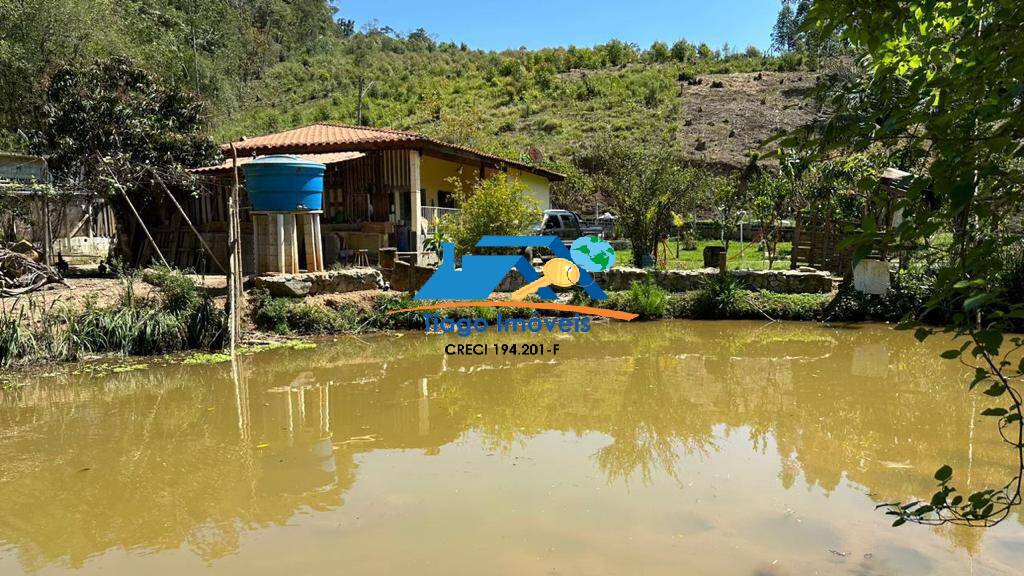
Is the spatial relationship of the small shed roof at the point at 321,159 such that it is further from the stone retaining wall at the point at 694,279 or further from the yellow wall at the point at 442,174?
the stone retaining wall at the point at 694,279

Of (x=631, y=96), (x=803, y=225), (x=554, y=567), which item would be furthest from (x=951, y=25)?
(x=631, y=96)

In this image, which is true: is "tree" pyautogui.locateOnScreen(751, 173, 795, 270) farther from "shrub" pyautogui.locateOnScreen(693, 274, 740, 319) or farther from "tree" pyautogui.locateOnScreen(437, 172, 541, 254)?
"tree" pyautogui.locateOnScreen(437, 172, 541, 254)

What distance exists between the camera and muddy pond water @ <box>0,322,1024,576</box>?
455 cm

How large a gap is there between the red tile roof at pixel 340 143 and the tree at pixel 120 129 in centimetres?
170

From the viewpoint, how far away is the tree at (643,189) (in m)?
16.4

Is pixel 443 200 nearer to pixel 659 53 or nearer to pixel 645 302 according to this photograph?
pixel 645 302

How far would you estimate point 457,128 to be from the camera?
97.3 ft

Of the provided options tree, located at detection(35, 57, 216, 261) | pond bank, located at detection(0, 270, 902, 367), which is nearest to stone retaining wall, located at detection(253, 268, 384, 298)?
pond bank, located at detection(0, 270, 902, 367)

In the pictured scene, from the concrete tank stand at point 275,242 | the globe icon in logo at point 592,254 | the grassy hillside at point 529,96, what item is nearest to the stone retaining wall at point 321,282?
the concrete tank stand at point 275,242

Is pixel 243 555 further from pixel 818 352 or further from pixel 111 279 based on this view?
pixel 111 279

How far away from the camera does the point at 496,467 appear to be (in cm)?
615

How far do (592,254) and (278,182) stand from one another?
7962 millimetres

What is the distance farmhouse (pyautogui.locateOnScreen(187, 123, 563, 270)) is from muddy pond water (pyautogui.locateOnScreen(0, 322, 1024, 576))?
7278 millimetres

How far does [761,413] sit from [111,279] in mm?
12377
